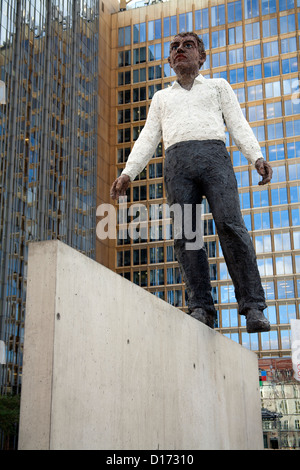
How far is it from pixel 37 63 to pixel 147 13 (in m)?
16.1

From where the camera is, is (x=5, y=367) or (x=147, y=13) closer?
(x=5, y=367)

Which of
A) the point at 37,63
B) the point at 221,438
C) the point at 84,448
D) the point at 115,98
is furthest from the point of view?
the point at 115,98

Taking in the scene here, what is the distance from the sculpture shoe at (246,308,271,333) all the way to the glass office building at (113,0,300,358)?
40.0 meters

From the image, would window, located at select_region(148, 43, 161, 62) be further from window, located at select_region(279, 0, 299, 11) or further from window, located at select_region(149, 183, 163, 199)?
window, located at select_region(149, 183, 163, 199)

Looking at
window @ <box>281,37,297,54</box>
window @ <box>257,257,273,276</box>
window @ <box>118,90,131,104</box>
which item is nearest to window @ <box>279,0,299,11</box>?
window @ <box>281,37,297,54</box>

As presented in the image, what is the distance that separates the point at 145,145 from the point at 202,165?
1.94ft

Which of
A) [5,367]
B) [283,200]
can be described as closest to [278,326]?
[283,200]

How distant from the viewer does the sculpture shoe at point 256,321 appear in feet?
15.9

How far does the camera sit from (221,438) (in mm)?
4535

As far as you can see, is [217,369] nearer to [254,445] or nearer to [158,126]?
[254,445]

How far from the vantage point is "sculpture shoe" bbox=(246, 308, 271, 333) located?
486cm

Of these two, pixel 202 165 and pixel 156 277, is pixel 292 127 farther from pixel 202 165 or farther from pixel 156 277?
pixel 202 165

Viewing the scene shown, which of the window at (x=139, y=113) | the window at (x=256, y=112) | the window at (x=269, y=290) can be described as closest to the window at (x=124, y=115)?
the window at (x=139, y=113)

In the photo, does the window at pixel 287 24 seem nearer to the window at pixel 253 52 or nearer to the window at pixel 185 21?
the window at pixel 253 52
